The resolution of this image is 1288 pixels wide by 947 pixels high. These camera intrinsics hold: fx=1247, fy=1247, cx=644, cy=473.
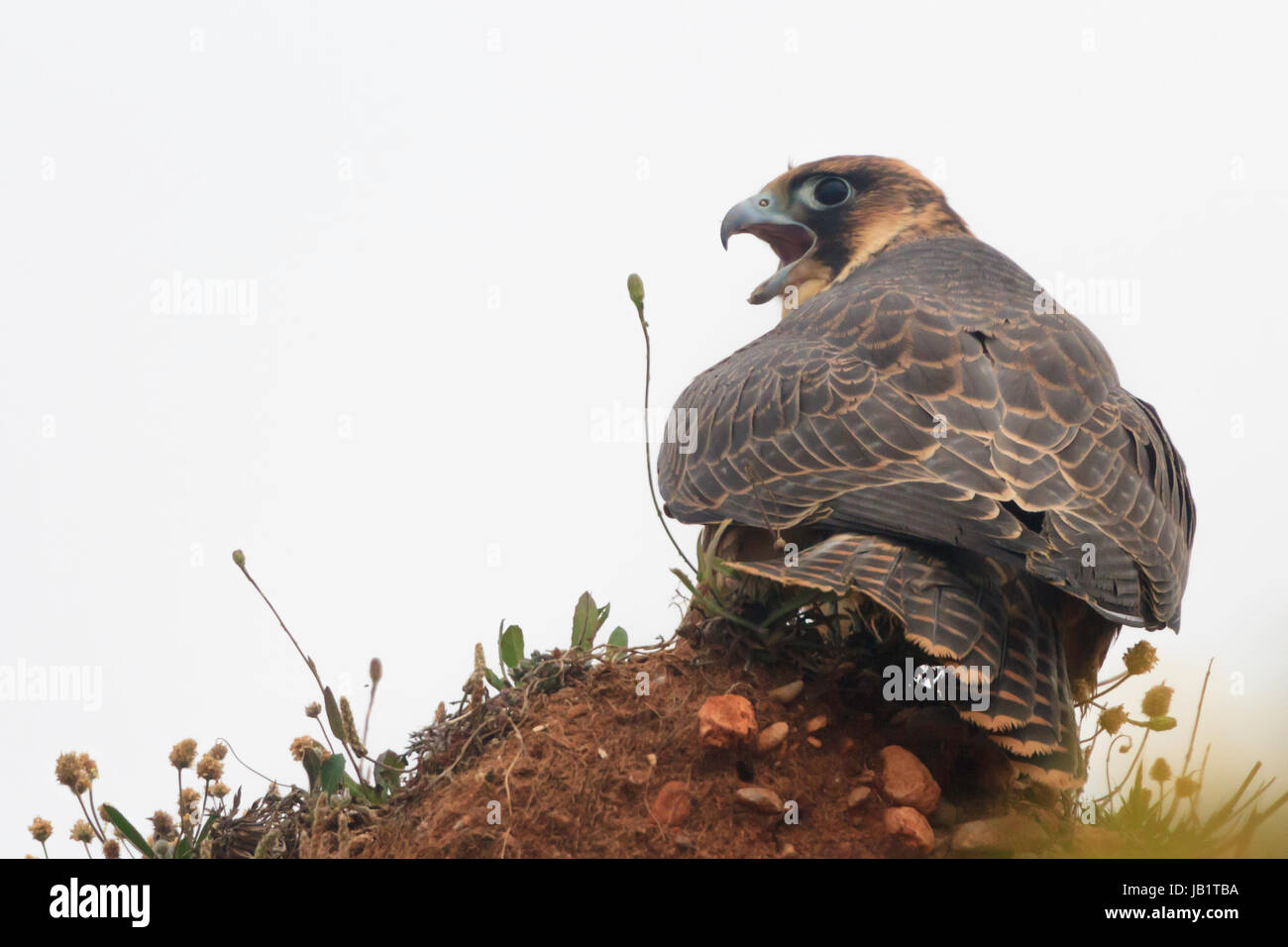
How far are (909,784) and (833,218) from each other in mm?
3896

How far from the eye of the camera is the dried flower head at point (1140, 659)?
13.4ft

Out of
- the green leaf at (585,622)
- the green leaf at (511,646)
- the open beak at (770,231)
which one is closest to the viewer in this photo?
the green leaf at (511,646)

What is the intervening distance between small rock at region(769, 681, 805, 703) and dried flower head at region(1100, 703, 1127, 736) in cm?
110

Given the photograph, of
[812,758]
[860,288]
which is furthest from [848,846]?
[860,288]

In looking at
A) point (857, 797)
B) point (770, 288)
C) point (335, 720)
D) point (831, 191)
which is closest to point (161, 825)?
point (335, 720)

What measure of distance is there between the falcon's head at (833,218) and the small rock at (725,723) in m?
3.46

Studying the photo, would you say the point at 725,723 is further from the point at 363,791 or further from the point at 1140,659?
the point at 1140,659

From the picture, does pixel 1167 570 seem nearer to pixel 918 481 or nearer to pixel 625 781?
pixel 918 481

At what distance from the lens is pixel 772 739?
3.42 m

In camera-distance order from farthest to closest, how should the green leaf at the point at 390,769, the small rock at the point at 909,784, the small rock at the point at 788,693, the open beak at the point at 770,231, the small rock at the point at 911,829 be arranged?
the open beak at the point at 770,231 → the green leaf at the point at 390,769 → the small rock at the point at 788,693 → the small rock at the point at 909,784 → the small rock at the point at 911,829

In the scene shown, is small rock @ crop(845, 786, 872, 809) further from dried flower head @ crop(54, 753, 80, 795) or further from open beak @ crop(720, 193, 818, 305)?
open beak @ crop(720, 193, 818, 305)

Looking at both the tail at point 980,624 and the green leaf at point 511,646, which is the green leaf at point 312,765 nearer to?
the green leaf at point 511,646

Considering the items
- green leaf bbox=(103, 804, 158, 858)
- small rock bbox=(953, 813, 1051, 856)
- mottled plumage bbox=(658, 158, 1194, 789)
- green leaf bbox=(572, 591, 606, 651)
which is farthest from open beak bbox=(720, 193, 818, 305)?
green leaf bbox=(103, 804, 158, 858)

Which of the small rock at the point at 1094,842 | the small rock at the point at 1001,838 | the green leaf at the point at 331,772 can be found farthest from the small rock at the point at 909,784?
the green leaf at the point at 331,772
